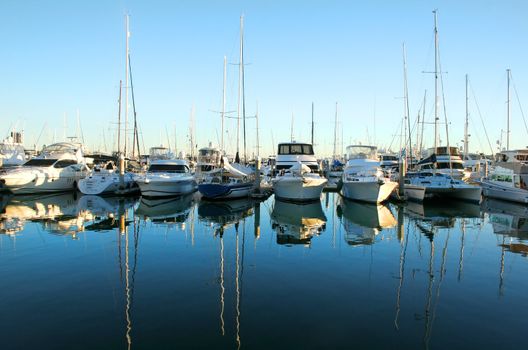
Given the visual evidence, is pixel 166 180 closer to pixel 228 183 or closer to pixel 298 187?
pixel 228 183

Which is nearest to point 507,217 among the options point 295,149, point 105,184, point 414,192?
point 414,192

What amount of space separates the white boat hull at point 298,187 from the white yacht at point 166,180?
7318 millimetres

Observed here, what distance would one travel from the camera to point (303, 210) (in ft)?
77.6

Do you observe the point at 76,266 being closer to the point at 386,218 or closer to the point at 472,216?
the point at 386,218

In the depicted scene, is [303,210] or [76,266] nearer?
[76,266]

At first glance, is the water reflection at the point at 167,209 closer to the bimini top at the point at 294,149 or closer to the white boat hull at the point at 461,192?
the bimini top at the point at 294,149

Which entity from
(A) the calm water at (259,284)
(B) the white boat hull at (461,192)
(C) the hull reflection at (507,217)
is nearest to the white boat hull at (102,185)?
(A) the calm water at (259,284)

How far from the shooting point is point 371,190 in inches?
1007

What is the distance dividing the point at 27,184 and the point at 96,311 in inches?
1007

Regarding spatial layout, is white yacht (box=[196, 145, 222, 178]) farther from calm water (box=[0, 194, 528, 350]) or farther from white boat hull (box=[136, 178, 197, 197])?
calm water (box=[0, 194, 528, 350])

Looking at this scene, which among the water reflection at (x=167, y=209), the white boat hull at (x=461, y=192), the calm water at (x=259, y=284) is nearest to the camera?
the calm water at (x=259, y=284)

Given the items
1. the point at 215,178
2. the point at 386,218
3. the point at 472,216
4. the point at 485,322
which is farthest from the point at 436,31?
the point at 485,322

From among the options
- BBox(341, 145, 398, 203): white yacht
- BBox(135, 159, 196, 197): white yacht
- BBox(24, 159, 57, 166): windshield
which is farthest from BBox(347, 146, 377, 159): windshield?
BBox(24, 159, 57, 166): windshield

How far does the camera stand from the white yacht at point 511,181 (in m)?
27.1
